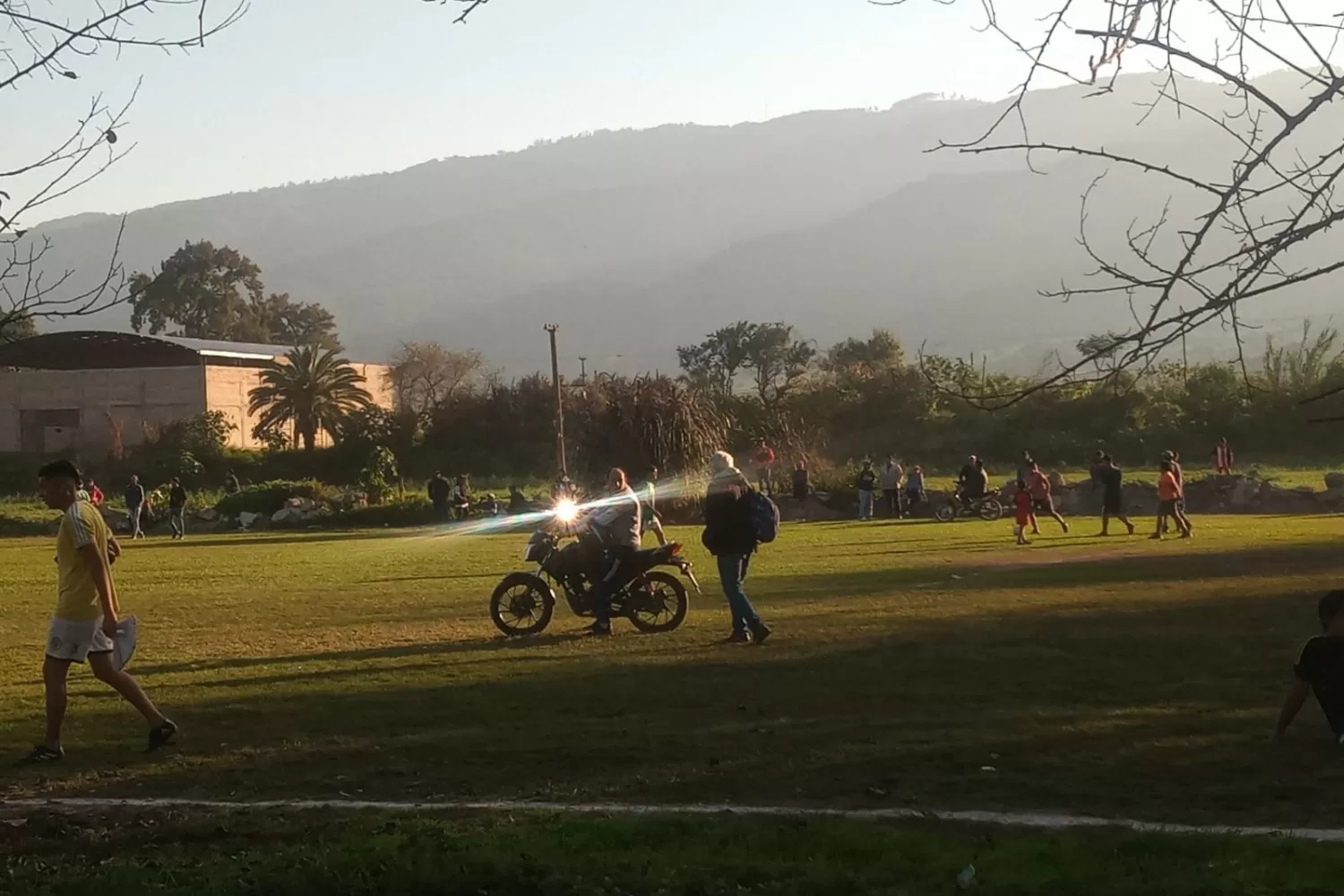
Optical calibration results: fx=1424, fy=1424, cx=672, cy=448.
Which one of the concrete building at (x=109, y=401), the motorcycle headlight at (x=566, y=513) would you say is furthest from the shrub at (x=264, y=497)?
the motorcycle headlight at (x=566, y=513)

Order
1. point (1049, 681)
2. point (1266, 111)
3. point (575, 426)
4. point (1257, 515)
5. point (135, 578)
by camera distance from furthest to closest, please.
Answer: point (575, 426) → point (1257, 515) → point (135, 578) → point (1049, 681) → point (1266, 111)

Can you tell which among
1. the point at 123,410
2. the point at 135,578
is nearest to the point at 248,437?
the point at 123,410

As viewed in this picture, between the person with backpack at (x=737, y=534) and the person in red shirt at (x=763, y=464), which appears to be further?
the person in red shirt at (x=763, y=464)

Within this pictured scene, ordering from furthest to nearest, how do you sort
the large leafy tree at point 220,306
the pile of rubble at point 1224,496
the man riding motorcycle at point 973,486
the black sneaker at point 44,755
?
the large leafy tree at point 220,306, the pile of rubble at point 1224,496, the man riding motorcycle at point 973,486, the black sneaker at point 44,755

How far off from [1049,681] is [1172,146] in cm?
386

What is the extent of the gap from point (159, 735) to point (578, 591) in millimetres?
5444

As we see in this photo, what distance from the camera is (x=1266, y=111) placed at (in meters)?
4.61

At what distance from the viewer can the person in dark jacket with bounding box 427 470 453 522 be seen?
131ft

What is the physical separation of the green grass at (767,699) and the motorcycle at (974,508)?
1612cm

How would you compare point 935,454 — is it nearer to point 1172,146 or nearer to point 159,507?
point 159,507

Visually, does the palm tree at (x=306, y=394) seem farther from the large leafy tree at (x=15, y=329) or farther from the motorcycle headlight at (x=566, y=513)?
the large leafy tree at (x=15, y=329)

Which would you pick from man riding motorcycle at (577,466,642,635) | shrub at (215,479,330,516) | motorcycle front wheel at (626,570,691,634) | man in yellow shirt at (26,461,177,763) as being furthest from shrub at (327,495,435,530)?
man in yellow shirt at (26,461,177,763)

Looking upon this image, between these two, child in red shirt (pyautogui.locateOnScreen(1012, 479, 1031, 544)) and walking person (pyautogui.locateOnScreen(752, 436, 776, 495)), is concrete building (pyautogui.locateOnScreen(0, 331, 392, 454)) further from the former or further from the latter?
child in red shirt (pyautogui.locateOnScreen(1012, 479, 1031, 544))

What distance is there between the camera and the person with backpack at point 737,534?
12219 millimetres
